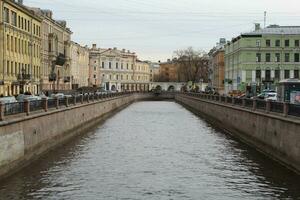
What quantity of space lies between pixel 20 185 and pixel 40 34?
68.0 m

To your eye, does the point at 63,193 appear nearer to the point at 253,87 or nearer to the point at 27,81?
the point at 27,81

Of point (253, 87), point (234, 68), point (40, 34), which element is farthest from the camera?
point (234, 68)

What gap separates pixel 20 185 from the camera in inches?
842

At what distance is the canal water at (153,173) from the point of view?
798 inches

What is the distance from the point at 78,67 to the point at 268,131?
106 metres

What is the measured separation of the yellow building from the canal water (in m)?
30.2

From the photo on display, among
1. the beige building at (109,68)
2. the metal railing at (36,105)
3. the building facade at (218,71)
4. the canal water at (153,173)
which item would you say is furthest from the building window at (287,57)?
the beige building at (109,68)

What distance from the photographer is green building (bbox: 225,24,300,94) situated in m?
99.4

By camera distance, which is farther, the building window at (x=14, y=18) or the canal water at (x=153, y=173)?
the building window at (x=14, y=18)

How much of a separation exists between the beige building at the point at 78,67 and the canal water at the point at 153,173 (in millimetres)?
81726

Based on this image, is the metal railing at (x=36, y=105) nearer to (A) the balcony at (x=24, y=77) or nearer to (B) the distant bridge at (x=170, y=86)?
(A) the balcony at (x=24, y=77)

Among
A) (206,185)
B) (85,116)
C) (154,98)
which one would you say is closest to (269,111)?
(206,185)

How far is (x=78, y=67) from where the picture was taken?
134m

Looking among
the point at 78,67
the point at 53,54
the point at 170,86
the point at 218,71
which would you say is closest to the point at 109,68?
the point at 170,86
